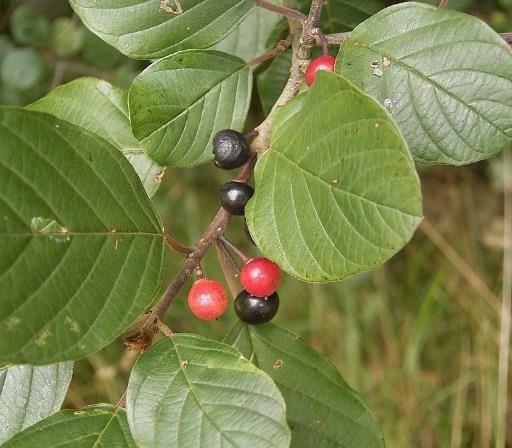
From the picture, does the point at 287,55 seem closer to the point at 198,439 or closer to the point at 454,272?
the point at 198,439

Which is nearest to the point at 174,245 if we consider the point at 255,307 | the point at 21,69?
the point at 255,307

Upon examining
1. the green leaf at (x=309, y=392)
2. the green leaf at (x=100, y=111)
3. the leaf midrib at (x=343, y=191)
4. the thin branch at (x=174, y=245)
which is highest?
the leaf midrib at (x=343, y=191)

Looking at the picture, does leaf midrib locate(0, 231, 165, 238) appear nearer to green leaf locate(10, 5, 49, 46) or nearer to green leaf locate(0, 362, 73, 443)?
green leaf locate(0, 362, 73, 443)

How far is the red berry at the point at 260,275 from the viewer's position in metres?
1.03

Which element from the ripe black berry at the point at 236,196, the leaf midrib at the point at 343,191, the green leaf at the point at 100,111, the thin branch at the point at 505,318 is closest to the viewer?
the leaf midrib at the point at 343,191

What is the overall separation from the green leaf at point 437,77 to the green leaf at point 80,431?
1.83 feet

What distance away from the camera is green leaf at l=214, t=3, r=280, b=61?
1.47 m

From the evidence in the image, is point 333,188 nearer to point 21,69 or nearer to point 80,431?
point 80,431

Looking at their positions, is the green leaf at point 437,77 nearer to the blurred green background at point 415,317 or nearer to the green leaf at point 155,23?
the green leaf at point 155,23

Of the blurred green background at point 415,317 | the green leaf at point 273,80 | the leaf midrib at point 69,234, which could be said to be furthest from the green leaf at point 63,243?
the blurred green background at point 415,317

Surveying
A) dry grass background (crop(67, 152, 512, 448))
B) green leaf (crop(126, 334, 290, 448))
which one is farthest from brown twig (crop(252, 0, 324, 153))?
dry grass background (crop(67, 152, 512, 448))

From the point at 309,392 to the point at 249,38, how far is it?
0.72 meters

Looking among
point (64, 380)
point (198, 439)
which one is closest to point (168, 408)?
point (198, 439)

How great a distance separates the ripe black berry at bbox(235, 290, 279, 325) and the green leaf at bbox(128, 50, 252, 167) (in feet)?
0.75
